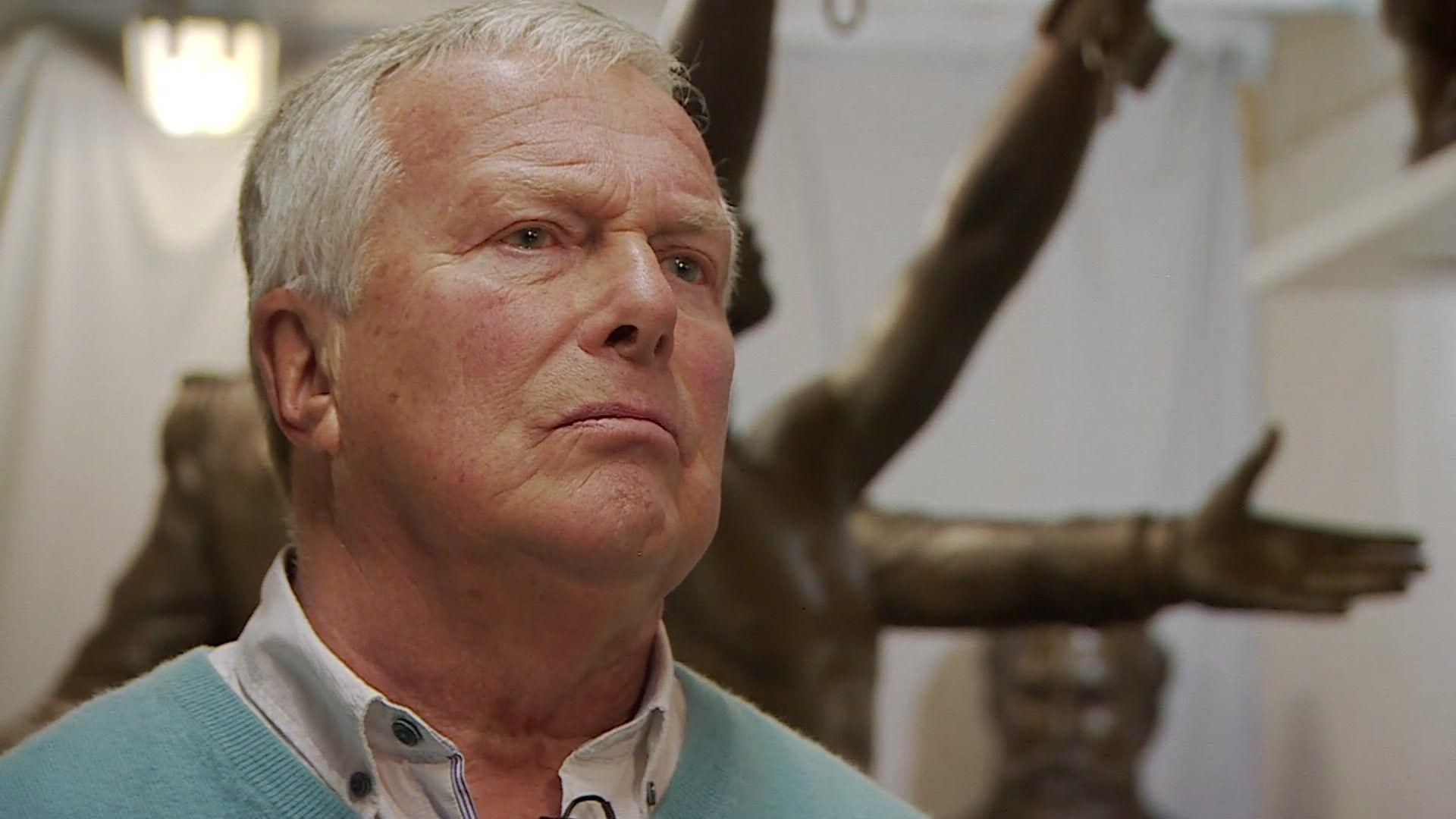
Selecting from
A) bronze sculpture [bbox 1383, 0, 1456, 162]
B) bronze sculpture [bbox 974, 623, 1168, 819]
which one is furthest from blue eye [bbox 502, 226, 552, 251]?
bronze sculpture [bbox 974, 623, 1168, 819]

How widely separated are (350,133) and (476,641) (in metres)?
0.19

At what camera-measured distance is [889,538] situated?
4.40ft

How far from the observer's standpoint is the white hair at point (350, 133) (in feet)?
1.89

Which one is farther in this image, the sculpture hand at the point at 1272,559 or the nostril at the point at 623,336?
the sculpture hand at the point at 1272,559

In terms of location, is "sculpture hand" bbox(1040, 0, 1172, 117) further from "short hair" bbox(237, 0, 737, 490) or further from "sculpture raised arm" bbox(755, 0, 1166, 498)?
"short hair" bbox(237, 0, 737, 490)

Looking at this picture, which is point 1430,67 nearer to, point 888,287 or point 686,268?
point 888,287

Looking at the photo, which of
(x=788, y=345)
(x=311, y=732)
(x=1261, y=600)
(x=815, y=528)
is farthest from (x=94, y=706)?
(x=788, y=345)

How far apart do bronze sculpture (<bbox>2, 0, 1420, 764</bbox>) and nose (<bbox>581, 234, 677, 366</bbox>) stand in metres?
0.54

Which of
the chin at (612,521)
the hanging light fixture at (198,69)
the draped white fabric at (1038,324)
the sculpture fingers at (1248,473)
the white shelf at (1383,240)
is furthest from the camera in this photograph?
the draped white fabric at (1038,324)

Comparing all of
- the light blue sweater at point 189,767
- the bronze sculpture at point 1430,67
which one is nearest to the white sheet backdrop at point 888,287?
the bronze sculpture at point 1430,67

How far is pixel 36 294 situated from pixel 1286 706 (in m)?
1.26

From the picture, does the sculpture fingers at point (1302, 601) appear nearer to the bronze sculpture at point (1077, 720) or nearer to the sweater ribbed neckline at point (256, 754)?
the bronze sculpture at point (1077, 720)

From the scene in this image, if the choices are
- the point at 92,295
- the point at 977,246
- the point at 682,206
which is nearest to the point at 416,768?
the point at 682,206

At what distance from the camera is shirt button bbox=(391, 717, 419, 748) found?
0.56 meters
